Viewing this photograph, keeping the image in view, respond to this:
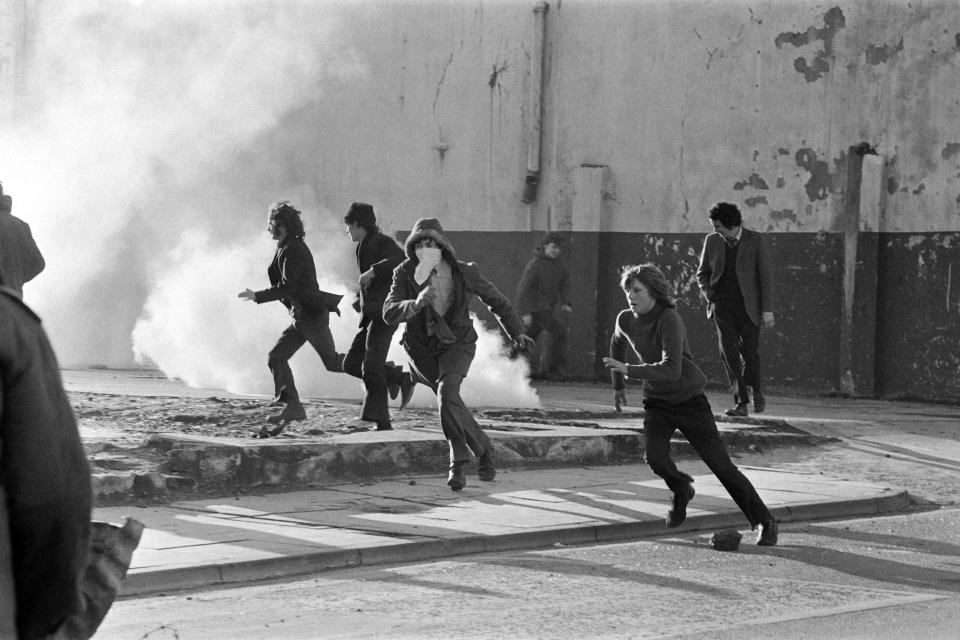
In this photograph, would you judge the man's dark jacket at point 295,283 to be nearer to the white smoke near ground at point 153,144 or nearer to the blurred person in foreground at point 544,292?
the blurred person in foreground at point 544,292

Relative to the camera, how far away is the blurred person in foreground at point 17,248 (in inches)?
444

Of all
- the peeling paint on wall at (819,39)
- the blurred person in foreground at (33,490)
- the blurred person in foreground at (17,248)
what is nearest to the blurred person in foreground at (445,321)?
the blurred person in foreground at (17,248)

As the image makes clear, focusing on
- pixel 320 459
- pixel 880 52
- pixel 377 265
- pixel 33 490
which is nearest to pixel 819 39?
pixel 880 52

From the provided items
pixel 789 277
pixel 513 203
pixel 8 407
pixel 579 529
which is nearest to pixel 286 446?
pixel 579 529

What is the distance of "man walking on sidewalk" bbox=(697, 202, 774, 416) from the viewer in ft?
42.8

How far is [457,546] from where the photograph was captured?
7.84 metres

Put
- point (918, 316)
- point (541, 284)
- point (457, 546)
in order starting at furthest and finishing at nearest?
point (541, 284) < point (918, 316) < point (457, 546)

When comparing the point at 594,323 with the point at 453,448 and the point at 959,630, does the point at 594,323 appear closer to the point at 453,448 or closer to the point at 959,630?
the point at 453,448

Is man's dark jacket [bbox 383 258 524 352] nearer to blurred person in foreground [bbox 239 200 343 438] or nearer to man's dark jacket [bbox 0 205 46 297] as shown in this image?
blurred person in foreground [bbox 239 200 343 438]

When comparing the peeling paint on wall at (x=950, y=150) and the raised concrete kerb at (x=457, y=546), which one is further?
the peeling paint on wall at (x=950, y=150)

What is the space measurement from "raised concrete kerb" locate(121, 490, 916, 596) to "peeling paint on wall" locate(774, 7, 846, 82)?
800 centimetres

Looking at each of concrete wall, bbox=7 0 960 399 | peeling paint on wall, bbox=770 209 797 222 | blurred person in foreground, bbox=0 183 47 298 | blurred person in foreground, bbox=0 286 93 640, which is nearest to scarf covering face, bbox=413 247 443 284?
blurred person in foreground, bbox=0 183 47 298

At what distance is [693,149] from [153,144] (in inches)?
321

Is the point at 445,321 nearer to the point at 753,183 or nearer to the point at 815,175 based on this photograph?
the point at 815,175
